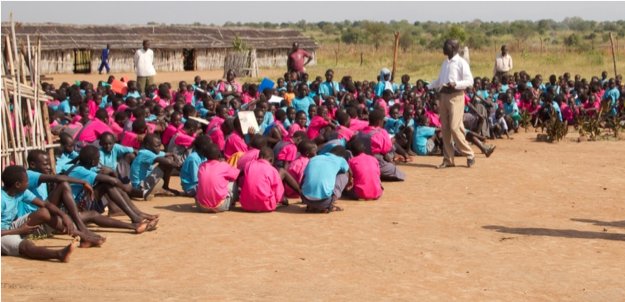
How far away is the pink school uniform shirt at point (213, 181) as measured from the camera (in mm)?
8414

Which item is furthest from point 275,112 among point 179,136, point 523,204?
point 523,204

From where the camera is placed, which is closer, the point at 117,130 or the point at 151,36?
the point at 117,130

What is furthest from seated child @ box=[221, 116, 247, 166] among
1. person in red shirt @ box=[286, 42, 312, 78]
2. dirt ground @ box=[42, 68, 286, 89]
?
dirt ground @ box=[42, 68, 286, 89]

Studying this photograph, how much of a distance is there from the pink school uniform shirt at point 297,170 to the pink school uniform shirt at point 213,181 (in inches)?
32.5

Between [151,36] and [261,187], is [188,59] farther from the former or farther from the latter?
[261,187]

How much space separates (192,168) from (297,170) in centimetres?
117

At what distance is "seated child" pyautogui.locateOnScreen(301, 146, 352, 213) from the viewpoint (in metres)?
8.41

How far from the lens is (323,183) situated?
8.42 metres

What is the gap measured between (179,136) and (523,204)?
13.9ft

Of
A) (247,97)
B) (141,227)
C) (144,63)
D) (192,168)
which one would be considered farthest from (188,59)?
(141,227)

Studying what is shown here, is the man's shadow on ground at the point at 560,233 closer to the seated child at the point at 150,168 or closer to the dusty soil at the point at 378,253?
the dusty soil at the point at 378,253

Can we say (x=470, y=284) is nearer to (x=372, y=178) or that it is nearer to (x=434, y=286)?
(x=434, y=286)

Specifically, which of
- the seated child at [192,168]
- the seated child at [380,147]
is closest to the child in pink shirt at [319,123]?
the seated child at [380,147]

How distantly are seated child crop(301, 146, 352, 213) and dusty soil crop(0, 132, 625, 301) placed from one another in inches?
7.4
